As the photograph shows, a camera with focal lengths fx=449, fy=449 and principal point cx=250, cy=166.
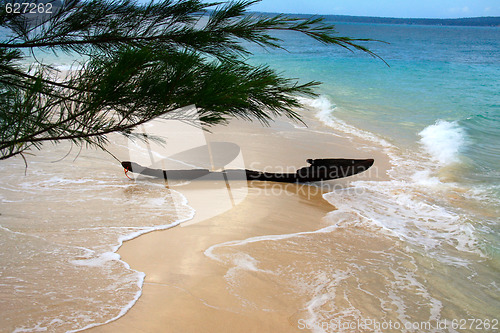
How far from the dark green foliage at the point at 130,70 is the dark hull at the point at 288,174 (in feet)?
9.63

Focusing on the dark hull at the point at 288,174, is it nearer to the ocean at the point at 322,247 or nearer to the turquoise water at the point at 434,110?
the ocean at the point at 322,247

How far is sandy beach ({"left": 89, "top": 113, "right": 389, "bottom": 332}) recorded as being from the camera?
2.96 metres

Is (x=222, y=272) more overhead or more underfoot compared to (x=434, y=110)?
more underfoot

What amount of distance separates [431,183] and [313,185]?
2.04 metres

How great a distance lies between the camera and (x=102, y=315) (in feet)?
9.51

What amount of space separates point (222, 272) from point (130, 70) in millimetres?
1930

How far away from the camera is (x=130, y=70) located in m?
2.25

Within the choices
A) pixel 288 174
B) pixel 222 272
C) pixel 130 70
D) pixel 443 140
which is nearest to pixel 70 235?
pixel 222 272

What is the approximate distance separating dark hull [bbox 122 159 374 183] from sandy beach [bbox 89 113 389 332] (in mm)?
115

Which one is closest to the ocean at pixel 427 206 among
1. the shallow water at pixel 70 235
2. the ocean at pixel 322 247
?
the ocean at pixel 322 247

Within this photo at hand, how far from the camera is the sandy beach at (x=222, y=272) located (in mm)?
2965

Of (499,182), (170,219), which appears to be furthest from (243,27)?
(499,182)

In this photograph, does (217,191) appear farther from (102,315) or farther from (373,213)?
(102,315)

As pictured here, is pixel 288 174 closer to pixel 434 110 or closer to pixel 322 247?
pixel 322 247
